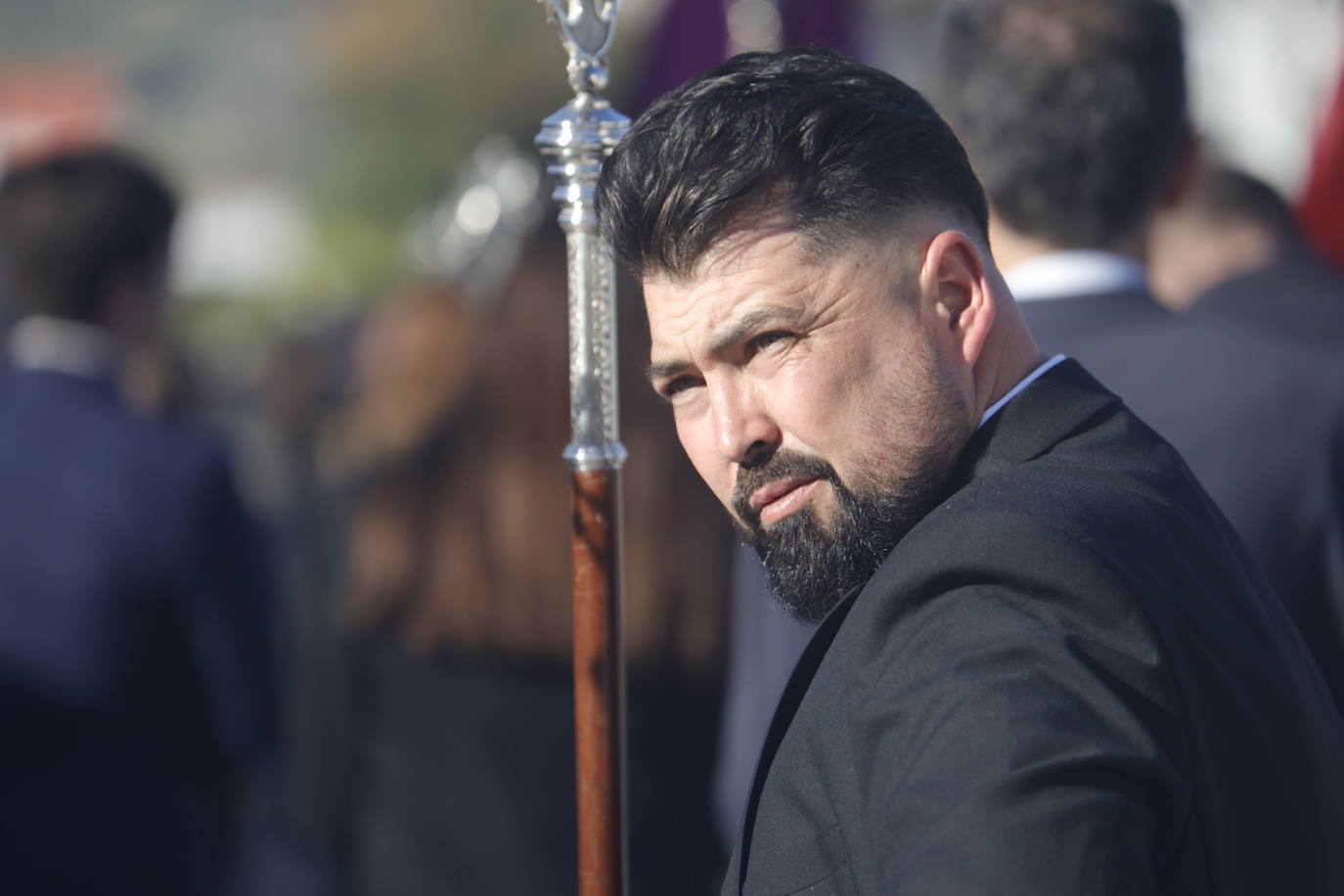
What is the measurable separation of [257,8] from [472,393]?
5986 cm

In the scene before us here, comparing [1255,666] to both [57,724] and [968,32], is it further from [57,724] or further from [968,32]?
[57,724]

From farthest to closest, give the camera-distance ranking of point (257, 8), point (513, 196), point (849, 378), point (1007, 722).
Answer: point (257, 8) → point (513, 196) → point (849, 378) → point (1007, 722)

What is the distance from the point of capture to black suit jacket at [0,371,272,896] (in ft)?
9.68

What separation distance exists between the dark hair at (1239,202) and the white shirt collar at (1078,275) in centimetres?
139

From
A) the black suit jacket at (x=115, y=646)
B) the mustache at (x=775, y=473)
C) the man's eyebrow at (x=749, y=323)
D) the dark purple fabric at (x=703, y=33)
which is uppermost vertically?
the dark purple fabric at (x=703, y=33)

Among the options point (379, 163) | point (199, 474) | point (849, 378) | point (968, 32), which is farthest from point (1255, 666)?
point (379, 163)

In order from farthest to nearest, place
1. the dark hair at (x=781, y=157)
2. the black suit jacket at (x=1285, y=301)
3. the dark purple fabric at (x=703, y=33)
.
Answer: the dark purple fabric at (x=703, y=33) → the black suit jacket at (x=1285, y=301) → the dark hair at (x=781, y=157)

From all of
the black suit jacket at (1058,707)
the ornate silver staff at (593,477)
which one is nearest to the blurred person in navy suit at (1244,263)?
the ornate silver staff at (593,477)

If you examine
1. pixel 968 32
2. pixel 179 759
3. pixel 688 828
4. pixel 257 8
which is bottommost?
pixel 688 828

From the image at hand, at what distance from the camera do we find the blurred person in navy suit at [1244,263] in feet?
11.5

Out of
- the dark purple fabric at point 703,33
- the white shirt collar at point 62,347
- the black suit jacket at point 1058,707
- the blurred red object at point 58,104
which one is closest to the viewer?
the black suit jacket at point 1058,707

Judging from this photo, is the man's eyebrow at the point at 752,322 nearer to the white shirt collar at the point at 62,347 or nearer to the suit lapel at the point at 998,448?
the suit lapel at the point at 998,448

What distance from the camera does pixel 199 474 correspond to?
3141 mm

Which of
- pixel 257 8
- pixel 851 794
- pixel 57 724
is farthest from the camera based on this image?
pixel 257 8
